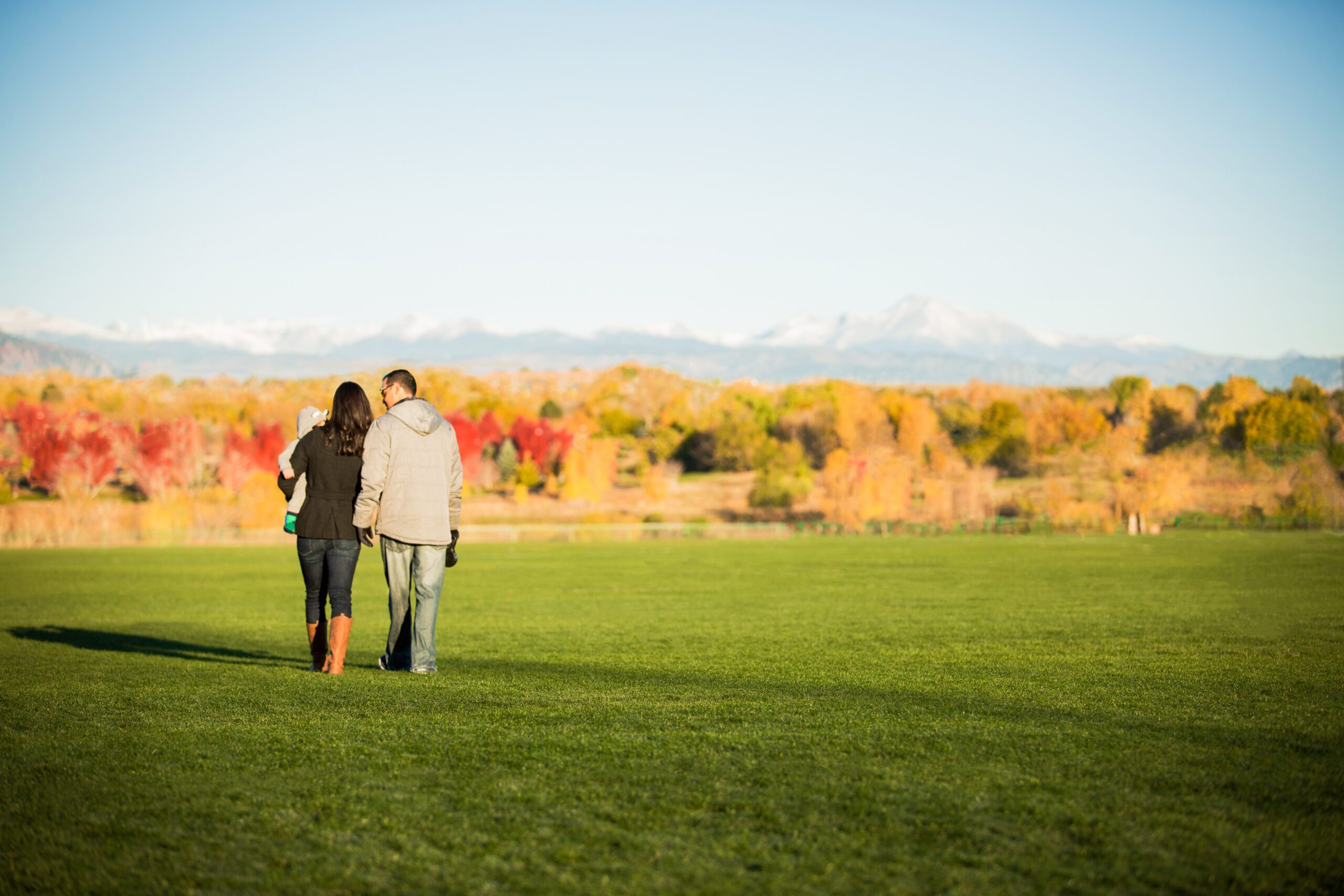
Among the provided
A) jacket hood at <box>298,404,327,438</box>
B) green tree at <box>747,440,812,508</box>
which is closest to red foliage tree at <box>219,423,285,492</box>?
green tree at <box>747,440,812,508</box>

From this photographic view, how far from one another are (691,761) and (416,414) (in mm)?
3435

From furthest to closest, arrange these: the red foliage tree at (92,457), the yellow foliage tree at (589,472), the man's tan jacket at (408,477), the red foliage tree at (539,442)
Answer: the red foliage tree at (539,442), the yellow foliage tree at (589,472), the red foliage tree at (92,457), the man's tan jacket at (408,477)

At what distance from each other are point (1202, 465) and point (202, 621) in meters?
77.6

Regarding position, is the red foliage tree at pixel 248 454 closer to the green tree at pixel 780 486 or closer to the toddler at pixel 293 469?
the green tree at pixel 780 486

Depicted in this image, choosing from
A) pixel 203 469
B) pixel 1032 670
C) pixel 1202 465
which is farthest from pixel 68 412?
pixel 1032 670

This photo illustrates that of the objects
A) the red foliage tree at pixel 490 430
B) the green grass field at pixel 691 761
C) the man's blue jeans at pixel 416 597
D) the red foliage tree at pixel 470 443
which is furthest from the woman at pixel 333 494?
the red foliage tree at pixel 490 430

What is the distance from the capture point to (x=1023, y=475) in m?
95.4

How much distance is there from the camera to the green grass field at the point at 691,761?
340cm

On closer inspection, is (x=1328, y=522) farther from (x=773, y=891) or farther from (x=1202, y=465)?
(x=773, y=891)

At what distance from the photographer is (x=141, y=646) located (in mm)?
10070

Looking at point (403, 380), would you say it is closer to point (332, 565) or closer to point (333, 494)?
point (333, 494)

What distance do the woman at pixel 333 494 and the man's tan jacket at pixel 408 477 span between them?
0.14 meters

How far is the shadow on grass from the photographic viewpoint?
29.2 feet

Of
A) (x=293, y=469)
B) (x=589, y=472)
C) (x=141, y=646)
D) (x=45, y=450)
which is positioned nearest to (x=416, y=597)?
(x=293, y=469)
